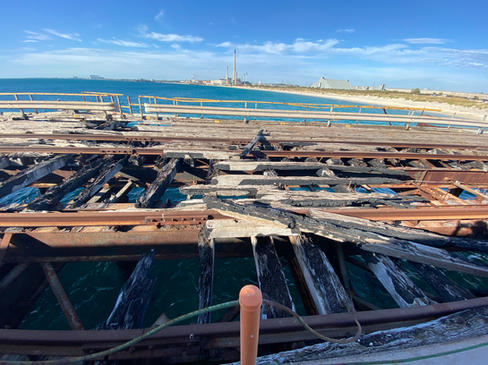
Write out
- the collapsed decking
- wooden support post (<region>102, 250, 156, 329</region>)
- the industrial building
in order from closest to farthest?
the collapsed decking
wooden support post (<region>102, 250, 156, 329</region>)
the industrial building

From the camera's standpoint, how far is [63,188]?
4.68 metres

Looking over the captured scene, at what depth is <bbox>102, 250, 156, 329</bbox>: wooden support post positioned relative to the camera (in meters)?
2.45

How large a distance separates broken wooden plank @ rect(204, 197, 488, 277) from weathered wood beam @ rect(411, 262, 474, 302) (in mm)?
146

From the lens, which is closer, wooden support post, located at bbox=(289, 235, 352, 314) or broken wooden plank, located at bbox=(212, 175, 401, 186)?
wooden support post, located at bbox=(289, 235, 352, 314)

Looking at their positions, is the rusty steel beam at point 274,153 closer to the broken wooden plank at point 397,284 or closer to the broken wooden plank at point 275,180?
the broken wooden plank at point 275,180

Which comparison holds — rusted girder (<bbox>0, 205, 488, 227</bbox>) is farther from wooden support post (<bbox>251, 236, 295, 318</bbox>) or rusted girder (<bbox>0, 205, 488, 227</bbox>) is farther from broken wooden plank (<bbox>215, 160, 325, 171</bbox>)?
broken wooden plank (<bbox>215, 160, 325, 171</bbox>)

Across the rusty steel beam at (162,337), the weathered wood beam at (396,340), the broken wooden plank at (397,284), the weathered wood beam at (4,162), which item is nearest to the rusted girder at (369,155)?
the broken wooden plank at (397,284)

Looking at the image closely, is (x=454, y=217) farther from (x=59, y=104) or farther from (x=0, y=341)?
(x=59, y=104)

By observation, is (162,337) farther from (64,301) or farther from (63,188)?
(63,188)

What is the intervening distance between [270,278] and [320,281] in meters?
0.67

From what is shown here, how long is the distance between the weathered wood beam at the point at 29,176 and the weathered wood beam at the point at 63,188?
884 millimetres

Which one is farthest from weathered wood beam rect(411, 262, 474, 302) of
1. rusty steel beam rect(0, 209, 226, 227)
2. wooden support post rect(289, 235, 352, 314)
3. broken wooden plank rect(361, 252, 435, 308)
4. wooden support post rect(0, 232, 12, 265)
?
wooden support post rect(0, 232, 12, 265)

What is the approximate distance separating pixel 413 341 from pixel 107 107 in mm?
15762

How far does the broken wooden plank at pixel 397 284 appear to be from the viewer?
2598mm
